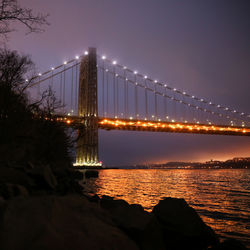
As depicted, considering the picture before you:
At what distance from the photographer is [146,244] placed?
254 centimetres

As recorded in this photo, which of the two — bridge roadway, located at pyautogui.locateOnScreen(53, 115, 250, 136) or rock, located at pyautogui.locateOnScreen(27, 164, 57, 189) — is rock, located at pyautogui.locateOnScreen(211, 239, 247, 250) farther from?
bridge roadway, located at pyautogui.locateOnScreen(53, 115, 250, 136)

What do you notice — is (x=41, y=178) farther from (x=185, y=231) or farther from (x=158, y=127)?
(x=158, y=127)

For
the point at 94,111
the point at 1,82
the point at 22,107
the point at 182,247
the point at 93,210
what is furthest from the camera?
the point at 94,111

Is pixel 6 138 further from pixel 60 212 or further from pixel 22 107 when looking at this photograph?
pixel 60 212

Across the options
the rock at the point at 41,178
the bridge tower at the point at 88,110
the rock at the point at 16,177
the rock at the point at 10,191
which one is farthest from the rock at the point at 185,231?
the bridge tower at the point at 88,110

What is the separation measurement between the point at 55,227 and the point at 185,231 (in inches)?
78.9

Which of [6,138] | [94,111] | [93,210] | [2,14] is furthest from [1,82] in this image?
[94,111]

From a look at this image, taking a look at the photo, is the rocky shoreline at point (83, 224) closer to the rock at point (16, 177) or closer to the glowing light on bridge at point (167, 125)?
the rock at point (16, 177)

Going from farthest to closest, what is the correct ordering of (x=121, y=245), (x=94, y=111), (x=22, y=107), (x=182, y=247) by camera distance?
(x=94, y=111), (x=22, y=107), (x=182, y=247), (x=121, y=245)

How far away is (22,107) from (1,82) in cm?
142

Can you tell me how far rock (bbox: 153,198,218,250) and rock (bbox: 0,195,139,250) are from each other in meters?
1.20

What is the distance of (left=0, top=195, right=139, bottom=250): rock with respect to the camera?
162 centimetres

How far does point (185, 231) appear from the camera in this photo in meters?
3.10

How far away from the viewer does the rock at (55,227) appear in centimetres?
162
